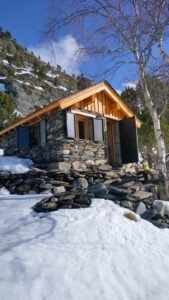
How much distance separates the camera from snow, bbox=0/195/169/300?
3029mm

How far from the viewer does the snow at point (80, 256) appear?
303 cm

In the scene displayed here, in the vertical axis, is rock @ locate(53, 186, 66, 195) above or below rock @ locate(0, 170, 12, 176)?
below

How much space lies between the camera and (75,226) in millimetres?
4531

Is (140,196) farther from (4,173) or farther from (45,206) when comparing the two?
(4,173)

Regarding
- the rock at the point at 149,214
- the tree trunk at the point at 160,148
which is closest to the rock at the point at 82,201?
the rock at the point at 149,214

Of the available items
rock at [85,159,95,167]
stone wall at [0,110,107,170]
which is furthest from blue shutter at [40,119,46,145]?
rock at [85,159,95,167]

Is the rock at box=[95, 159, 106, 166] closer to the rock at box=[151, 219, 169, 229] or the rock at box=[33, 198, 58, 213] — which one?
the rock at box=[151, 219, 169, 229]

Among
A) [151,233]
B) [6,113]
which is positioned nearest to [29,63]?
[6,113]

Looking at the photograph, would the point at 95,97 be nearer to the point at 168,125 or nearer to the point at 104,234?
the point at 168,125

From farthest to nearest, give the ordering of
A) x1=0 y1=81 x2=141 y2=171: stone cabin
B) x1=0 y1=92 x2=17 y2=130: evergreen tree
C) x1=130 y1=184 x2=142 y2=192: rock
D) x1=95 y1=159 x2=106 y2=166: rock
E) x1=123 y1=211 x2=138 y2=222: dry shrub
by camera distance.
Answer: x1=0 y1=92 x2=17 y2=130: evergreen tree → x1=95 y1=159 x2=106 y2=166: rock → x1=0 y1=81 x2=141 y2=171: stone cabin → x1=130 y1=184 x2=142 y2=192: rock → x1=123 y1=211 x2=138 y2=222: dry shrub

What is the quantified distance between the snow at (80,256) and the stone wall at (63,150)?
520 cm

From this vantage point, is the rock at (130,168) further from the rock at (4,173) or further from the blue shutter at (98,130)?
the rock at (4,173)

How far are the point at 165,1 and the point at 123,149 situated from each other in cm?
658

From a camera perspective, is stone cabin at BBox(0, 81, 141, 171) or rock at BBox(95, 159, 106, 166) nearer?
stone cabin at BBox(0, 81, 141, 171)
